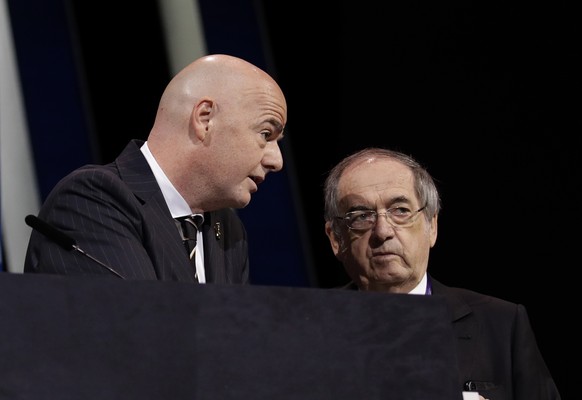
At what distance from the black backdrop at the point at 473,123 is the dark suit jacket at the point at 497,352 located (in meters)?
0.83

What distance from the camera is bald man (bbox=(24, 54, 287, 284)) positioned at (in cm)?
167

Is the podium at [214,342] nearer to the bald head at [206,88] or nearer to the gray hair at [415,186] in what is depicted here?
the bald head at [206,88]

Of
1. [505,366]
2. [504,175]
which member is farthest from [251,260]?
[505,366]

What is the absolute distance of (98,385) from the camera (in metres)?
0.97

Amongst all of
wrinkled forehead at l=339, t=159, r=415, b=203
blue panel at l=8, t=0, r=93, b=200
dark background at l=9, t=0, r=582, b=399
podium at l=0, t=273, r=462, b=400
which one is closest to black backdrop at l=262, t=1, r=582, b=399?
dark background at l=9, t=0, r=582, b=399

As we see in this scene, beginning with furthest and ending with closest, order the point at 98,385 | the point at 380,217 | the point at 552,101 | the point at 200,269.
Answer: the point at 552,101, the point at 380,217, the point at 200,269, the point at 98,385

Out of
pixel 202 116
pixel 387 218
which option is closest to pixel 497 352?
pixel 387 218

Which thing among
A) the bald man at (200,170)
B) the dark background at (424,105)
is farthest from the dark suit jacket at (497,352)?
the dark background at (424,105)

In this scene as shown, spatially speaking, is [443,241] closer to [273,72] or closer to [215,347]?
[273,72]

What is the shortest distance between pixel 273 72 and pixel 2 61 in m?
0.92

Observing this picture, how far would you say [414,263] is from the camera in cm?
223

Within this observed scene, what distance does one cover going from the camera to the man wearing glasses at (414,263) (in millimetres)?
2057

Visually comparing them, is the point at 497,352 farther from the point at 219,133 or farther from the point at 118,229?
the point at 118,229

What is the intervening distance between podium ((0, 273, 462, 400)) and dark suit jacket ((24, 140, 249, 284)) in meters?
0.41
